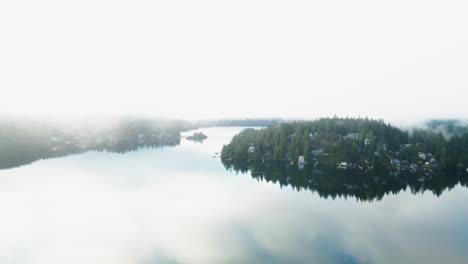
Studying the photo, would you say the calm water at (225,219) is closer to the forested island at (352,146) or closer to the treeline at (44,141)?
the forested island at (352,146)

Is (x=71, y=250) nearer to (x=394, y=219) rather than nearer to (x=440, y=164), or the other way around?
(x=394, y=219)

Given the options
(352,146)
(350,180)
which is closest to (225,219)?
(350,180)

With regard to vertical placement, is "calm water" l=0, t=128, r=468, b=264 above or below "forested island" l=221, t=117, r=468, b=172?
below

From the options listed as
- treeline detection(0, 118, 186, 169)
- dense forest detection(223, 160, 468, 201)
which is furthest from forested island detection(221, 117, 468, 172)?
treeline detection(0, 118, 186, 169)

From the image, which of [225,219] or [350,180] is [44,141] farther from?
[350,180]

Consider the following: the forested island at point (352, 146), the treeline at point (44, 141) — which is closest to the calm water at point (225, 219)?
the forested island at point (352, 146)

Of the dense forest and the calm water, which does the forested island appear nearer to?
the dense forest

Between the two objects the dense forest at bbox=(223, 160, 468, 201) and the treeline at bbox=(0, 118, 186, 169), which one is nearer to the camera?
the dense forest at bbox=(223, 160, 468, 201)

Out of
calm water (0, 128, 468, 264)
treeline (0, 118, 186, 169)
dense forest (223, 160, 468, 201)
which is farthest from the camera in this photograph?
treeline (0, 118, 186, 169)
